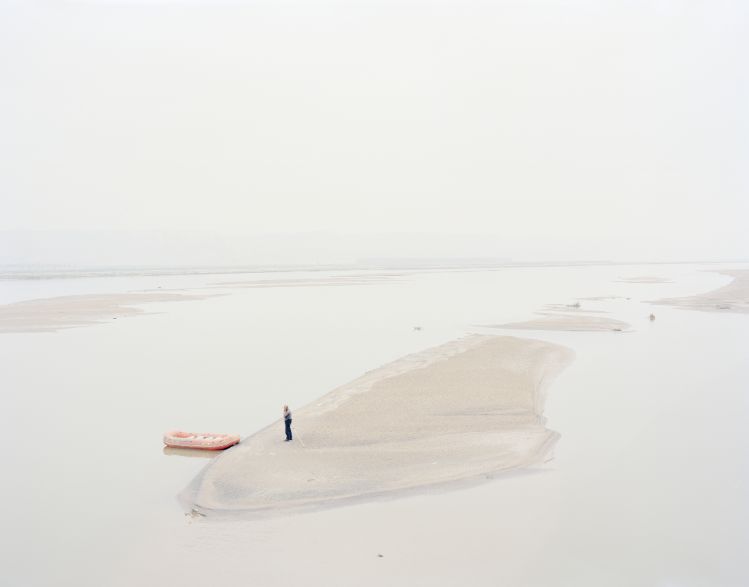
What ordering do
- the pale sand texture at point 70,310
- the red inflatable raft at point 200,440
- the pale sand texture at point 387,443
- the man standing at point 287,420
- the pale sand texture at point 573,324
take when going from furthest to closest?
the pale sand texture at point 70,310
the pale sand texture at point 573,324
the red inflatable raft at point 200,440
the man standing at point 287,420
the pale sand texture at point 387,443

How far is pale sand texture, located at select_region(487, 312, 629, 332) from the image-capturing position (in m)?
46.0

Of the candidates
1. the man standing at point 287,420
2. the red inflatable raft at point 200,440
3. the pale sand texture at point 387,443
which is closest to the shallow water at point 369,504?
the red inflatable raft at point 200,440

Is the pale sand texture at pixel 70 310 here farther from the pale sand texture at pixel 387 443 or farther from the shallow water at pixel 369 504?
the pale sand texture at pixel 387 443

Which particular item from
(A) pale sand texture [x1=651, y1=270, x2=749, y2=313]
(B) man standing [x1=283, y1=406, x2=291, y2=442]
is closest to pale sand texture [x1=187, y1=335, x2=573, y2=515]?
(B) man standing [x1=283, y1=406, x2=291, y2=442]

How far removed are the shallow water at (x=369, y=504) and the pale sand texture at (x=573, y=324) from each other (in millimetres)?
7578

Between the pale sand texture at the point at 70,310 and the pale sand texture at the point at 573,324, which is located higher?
the pale sand texture at the point at 70,310

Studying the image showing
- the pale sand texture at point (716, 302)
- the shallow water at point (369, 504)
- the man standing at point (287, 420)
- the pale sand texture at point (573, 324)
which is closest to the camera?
the shallow water at point (369, 504)

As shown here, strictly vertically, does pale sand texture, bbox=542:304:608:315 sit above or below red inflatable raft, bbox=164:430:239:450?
below

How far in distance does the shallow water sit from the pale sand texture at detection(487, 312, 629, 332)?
7578 mm

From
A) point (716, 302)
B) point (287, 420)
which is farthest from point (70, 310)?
point (716, 302)

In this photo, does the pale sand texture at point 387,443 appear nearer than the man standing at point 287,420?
Yes

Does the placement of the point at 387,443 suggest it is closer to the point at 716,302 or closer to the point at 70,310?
the point at 70,310

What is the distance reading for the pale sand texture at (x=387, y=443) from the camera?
16.4 meters

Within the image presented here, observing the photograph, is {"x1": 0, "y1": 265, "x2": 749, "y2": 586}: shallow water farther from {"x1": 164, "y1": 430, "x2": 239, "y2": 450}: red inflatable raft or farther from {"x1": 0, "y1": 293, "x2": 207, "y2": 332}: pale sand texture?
{"x1": 0, "y1": 293, "x2": 207, "y2": 332}: pale sand texture
